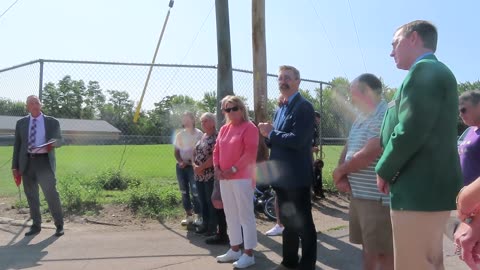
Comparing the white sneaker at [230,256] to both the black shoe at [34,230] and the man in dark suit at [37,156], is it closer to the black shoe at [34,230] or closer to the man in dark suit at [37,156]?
the man in dark suit at [37,156]

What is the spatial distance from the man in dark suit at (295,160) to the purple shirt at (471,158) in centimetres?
157

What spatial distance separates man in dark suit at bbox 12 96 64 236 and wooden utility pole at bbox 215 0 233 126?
8.40 ft

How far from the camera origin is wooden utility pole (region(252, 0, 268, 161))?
26.9 ft

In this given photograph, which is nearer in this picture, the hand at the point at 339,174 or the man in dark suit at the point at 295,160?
the hand at the point at 339,174

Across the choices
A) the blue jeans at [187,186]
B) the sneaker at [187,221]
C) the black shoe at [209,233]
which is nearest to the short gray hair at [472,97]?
the black shoe at [209,233]

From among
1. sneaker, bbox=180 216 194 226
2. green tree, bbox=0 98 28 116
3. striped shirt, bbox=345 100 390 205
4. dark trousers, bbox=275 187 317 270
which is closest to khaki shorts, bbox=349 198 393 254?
striped shirt, bbox=345 100 390 205

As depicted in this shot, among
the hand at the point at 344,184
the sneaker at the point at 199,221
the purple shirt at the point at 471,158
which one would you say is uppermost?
the purple shirt at the point at 471,158

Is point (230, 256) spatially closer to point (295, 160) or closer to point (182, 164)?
point (295, 160)

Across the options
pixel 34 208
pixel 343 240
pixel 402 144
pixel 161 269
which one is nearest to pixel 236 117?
pixel 161 269

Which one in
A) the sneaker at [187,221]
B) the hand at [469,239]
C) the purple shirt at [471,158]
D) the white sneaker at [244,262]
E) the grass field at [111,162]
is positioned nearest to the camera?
the hand at [469,239]

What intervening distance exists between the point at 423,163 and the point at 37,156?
6134mm

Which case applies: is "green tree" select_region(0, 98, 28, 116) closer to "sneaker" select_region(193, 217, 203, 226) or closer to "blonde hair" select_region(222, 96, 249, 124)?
"sneaker" select_region(193, 217, 203, 226)

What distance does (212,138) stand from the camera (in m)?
7.06

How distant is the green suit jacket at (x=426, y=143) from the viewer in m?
2.88
